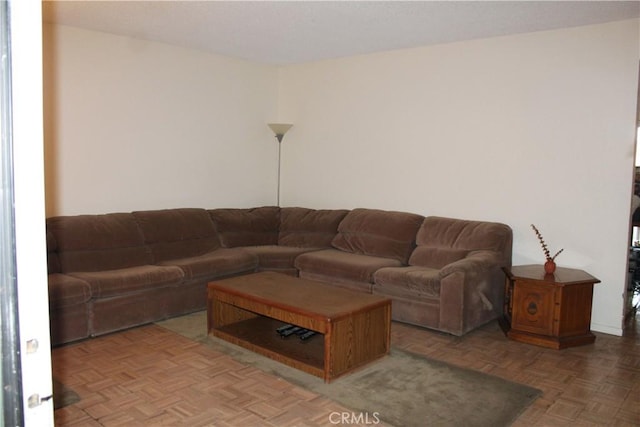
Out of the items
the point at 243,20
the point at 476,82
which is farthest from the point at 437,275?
the point at 243,20

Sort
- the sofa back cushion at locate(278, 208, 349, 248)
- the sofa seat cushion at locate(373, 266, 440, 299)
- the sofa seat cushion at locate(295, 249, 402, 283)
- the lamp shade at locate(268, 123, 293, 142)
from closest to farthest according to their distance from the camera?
1. the sofa seat cushion at locate(373, 266, 440, 299)
2. the sofa seat cushion at locate(295, 249, 402, 283)
3. the sofa back cushion at locate(278, 208, 349, 248)
4. the lamp shade at locate(268, 123, 293, 142)

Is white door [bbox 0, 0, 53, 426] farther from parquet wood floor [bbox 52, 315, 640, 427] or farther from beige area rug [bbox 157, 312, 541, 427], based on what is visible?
beige area rug [bbox 157, 312, 541, 427]

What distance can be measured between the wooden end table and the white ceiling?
1.97 meters

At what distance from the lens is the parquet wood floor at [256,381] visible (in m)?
2.64

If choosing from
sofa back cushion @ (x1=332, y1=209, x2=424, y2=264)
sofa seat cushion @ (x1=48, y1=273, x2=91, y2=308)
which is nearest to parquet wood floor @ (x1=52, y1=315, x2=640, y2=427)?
sofa seat cushion @ (x1=48, y1=273, x2=91, y2=308)

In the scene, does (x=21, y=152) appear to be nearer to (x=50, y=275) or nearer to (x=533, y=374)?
(x=533, y=374)

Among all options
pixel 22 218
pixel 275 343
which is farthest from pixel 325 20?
pixel 22 218

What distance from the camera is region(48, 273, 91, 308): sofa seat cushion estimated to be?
138 inches

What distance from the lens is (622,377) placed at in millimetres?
3217

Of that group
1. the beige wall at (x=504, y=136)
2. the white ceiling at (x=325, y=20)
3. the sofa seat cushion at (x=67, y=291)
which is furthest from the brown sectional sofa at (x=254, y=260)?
the white ceiling at (x=325, y=20)

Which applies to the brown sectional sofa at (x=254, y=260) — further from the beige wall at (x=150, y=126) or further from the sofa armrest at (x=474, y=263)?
the beige wall at (x=150, y=126)

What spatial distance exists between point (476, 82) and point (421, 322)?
2.26m

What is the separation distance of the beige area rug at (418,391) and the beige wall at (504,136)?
66.5 inches

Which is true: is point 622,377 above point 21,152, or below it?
below
